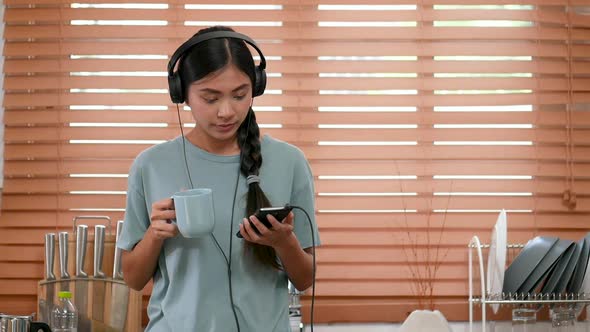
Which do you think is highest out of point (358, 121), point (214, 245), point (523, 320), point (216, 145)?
point (358, 121)

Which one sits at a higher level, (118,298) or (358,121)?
(358,121)

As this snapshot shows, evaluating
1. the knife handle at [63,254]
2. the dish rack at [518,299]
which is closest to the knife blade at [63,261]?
the knife handle at [63,254]

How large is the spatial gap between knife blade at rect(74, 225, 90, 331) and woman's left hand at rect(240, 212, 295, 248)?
134cm

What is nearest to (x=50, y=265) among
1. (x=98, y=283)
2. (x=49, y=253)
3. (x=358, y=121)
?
(x=49, y=253)

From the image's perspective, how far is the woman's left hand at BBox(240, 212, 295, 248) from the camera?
4.22ft

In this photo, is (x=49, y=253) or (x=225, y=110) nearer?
(x=225, y=110)

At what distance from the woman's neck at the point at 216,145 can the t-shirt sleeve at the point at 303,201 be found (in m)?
0.10

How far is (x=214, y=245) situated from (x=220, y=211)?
0.05m

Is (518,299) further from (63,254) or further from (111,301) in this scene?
(63,254)

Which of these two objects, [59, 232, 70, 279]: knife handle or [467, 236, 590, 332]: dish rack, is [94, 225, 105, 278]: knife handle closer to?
[59, 232, 70, 279]: knife handle

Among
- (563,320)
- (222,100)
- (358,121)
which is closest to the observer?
(222,100)

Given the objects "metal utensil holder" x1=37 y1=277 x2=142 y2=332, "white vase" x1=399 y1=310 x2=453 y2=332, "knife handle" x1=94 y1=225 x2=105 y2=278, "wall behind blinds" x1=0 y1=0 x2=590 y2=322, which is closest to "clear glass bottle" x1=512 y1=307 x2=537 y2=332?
"white vase" x1=399 y1=310 x2=453 y2=332

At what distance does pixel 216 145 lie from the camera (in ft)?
4.75

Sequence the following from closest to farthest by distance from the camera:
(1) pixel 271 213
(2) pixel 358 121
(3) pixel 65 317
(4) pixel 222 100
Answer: (1) pixel 271 213, (4) pixel 222 100, (3) pixel 65 317, (2) pixel 358 121
